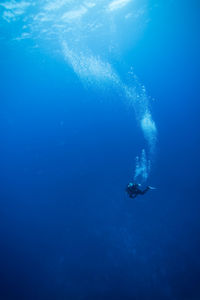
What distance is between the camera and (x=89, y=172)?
77.0ft

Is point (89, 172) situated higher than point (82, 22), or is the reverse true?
point (82, 22)

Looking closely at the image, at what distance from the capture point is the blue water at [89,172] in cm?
1334

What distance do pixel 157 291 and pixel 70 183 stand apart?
14510 millimetres

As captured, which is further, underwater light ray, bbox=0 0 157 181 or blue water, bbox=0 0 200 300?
blue water, bbox=0 0 200 300

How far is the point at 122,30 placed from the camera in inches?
963

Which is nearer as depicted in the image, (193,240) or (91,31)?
(193,240)

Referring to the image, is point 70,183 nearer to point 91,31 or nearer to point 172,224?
point 172,224

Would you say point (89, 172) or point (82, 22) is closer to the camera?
point (82, 22)

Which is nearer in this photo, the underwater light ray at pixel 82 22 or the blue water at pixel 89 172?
the underwater light ray at pixel 82 22

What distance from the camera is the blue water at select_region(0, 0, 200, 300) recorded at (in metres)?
13.3

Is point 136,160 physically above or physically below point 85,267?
above

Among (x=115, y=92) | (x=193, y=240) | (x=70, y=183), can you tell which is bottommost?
(x=193, y=240)

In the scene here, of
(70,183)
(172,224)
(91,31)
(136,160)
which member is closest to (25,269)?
(70,183)

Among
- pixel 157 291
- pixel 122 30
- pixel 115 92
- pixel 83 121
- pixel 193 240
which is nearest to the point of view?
pixel 157 291
